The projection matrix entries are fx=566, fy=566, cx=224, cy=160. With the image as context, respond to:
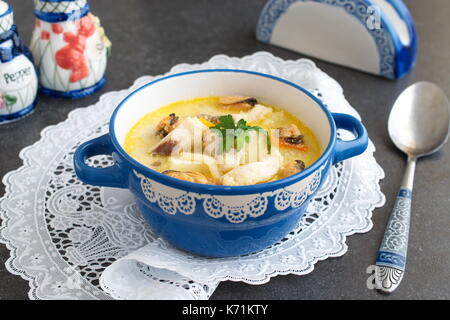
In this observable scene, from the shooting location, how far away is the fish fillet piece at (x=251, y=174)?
0.95 m

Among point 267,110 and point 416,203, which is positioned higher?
point 267,110

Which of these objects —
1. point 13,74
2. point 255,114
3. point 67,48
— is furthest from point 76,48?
point 255,114

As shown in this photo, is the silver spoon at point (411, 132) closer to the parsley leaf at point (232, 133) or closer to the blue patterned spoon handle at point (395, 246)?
the blue patterned spoon handle at point (395, 246)

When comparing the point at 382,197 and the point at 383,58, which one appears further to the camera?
the point at 383,58

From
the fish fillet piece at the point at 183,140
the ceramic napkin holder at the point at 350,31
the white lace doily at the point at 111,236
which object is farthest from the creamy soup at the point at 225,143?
the ceramic napkin holder at the point at 350,31

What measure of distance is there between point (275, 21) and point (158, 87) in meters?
0.67

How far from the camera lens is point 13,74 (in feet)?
4.47

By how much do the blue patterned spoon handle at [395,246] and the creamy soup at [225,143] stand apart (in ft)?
0.66

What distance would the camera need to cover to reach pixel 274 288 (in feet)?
3.23

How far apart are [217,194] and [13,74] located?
743 millimetres

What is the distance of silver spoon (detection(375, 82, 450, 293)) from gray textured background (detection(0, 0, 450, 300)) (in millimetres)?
23

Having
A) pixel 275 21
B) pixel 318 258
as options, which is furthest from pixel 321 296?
pixel 275 21

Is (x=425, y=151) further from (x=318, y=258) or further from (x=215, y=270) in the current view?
(x=215, y=270)

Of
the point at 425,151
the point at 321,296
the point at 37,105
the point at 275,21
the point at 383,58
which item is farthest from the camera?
the point at 275,21
